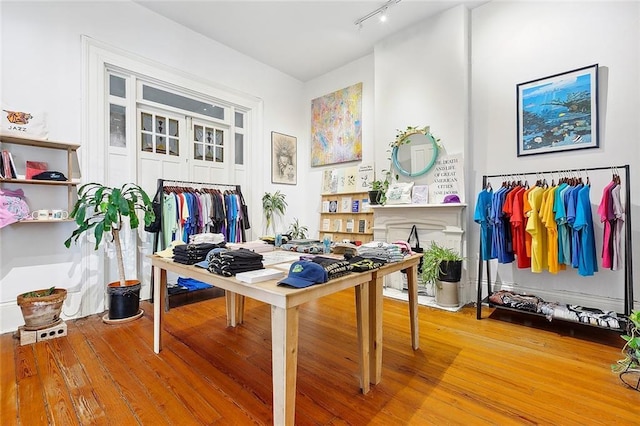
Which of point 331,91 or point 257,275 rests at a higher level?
point 331,91

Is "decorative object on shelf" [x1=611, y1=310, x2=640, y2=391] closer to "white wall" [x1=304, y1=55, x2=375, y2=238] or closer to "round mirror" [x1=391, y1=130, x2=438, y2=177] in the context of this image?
"round mirror" [x1=391, y1=130, x2=438, y2=177]

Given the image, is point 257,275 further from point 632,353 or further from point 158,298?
point 632,353

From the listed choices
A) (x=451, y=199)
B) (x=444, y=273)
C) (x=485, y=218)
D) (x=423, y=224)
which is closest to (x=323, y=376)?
(x=444, y=273)

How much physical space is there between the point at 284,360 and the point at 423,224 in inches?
112

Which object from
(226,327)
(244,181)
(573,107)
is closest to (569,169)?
(573,107)

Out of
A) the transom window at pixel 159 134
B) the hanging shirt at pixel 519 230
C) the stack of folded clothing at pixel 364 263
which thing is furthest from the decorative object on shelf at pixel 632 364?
the transom window at pixel 159 134

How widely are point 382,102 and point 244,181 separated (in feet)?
7.89

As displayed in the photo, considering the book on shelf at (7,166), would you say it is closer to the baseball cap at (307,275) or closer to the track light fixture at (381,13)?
the baseball cap at (307,275)

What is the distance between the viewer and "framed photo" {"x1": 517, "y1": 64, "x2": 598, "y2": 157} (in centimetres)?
277

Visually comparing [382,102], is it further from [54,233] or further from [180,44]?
[54,233]

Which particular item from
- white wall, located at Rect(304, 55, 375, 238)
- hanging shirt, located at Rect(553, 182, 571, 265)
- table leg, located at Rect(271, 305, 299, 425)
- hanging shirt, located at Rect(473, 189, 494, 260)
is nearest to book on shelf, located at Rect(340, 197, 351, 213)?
white wall, located at Rect(304, 55, 375, 238)

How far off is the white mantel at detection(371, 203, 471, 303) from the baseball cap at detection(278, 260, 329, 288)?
2.44 meters

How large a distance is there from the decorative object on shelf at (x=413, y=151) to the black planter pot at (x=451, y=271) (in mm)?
1177

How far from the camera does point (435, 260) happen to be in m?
3.28
